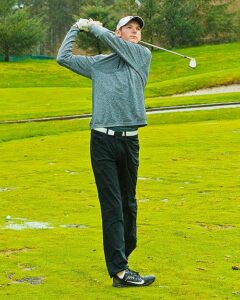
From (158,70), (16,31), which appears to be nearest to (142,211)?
(158,70)

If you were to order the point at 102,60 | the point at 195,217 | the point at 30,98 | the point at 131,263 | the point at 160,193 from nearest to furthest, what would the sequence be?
the point at 102,60
the point at 131,263
the point at 195,217
the point at 160,193
the point at 30,98

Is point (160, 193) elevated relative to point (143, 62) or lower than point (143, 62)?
lower

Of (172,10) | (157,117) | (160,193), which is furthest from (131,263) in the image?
(172,10)

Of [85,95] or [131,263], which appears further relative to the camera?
[85,95]

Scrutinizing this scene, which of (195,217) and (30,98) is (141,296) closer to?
(195,217)

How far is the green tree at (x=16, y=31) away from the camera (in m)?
79.4

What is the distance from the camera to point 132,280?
7.79m

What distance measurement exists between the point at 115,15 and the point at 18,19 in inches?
428

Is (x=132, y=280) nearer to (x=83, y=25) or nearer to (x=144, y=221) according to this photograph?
(x=83, y=25)

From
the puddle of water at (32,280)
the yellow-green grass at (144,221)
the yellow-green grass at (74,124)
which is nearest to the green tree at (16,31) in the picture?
the yellow-green grass at (74,124)

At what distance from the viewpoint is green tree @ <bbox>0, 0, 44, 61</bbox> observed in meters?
79.4

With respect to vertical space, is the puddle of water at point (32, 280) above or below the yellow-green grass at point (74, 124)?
above

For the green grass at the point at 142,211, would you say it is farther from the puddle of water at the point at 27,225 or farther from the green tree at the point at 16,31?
the green tree at the point at 16,31

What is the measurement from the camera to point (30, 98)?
46312mm
